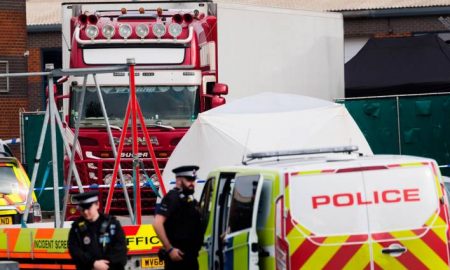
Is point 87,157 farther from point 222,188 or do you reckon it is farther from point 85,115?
point 222,188

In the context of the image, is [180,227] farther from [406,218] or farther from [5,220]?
[5,220]

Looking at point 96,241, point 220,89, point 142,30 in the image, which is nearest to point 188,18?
point 142,30

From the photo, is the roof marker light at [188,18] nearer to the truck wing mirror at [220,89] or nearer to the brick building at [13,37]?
the truck wing mirror at [220,89]

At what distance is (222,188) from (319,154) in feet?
3.65

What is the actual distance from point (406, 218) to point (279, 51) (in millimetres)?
12409

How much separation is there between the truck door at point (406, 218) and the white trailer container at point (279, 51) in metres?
11.0

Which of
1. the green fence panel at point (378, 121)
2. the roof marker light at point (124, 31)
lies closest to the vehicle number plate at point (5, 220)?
the roof marker light at point (124, 31)

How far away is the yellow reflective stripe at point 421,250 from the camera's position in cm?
1048

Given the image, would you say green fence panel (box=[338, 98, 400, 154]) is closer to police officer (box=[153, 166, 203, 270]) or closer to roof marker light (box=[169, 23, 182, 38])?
roof marker light (box=[169, 23, 182, 38])

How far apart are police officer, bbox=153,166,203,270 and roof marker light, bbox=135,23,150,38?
8.72 meters

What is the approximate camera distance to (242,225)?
1095 cm

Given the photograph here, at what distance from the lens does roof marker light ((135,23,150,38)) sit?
20.8 metres

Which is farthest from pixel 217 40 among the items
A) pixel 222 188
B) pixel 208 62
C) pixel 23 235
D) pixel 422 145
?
pixel 222 188

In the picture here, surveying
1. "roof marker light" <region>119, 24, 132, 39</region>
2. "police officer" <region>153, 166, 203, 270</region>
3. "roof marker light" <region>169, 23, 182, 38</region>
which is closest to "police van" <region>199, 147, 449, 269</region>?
"police officer" <region>153, 166, 203, 270</region>
